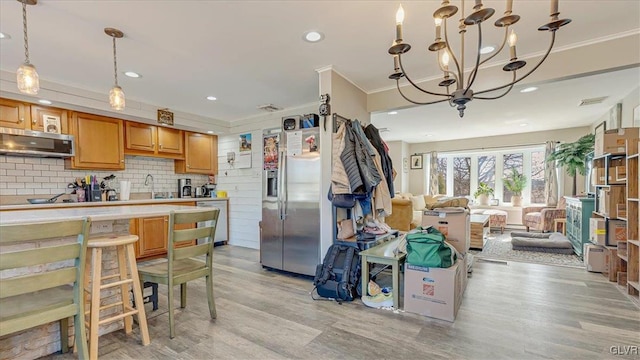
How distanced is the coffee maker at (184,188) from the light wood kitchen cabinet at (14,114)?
7.29 ft

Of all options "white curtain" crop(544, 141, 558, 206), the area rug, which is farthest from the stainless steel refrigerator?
"white curtain" crop(544, 141, 558, 206)

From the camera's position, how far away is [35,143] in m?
3.38

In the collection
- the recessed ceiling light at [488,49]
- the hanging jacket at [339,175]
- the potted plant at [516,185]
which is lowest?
the potted plant at [516,185]

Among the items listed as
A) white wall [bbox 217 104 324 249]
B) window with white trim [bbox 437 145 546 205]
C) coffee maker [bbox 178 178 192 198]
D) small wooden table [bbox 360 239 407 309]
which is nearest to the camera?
small wooden table [bbox 360 239 407 309]

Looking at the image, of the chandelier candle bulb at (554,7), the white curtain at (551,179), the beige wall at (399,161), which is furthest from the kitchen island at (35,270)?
the white curtain at (551,179)

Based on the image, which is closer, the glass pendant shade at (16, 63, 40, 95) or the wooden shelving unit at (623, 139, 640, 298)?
the glass pendant shade at (16, 63, 40, 95)

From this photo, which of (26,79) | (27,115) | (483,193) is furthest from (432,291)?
(483,193)

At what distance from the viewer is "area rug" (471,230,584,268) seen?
4.02m

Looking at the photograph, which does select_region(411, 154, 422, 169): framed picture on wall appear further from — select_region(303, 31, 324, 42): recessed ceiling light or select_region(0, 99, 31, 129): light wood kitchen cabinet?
select_region(0, 99, 31, 129): light wood kitchen cabinet

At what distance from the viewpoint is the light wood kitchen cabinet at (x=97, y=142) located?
149 inches

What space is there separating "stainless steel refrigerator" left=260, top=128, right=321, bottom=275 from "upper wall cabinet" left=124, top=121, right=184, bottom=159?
2102 mm

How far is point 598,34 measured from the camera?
2.45 m

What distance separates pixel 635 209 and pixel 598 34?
176 cm

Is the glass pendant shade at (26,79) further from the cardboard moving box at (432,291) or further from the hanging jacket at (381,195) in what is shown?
the cardboard moving box at (432,291)
